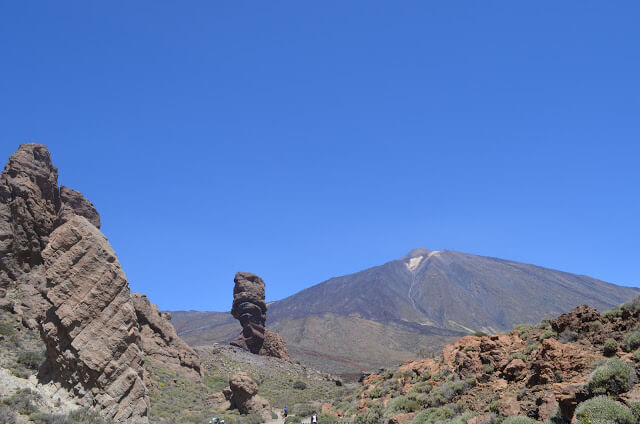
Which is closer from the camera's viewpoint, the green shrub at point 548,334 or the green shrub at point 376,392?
the green shrub at point 548,334

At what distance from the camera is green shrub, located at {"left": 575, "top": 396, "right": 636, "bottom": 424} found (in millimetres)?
7688

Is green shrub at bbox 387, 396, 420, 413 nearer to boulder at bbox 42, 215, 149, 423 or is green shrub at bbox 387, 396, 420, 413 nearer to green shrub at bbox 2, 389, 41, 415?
boulder at bbox 42, 215, 149, 423

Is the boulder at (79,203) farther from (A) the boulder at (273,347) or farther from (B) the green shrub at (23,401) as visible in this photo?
(A) the boulder at (273,347)

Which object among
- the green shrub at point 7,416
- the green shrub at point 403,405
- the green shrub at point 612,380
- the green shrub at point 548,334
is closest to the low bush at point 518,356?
the green shrub at point 548,334

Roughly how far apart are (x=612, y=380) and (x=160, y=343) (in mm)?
34125

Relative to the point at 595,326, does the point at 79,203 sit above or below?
above

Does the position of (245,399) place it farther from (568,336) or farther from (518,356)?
(568,336)

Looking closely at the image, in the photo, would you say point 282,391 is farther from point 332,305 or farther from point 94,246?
point 332,305

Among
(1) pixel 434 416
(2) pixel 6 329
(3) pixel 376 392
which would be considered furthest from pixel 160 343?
(1) pixel 434 416

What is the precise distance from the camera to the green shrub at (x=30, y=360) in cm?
1627

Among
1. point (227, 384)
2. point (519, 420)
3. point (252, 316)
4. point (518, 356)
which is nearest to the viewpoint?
point (519, 420)

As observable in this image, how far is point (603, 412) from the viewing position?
25.8ft

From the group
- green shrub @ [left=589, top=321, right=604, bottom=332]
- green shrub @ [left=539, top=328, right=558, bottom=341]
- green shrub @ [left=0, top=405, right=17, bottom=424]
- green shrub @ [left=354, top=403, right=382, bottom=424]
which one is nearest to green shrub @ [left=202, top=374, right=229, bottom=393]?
green shrub @ [left=354, top=403, right=382, bottom=424]

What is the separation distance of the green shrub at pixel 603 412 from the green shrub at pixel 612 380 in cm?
58
